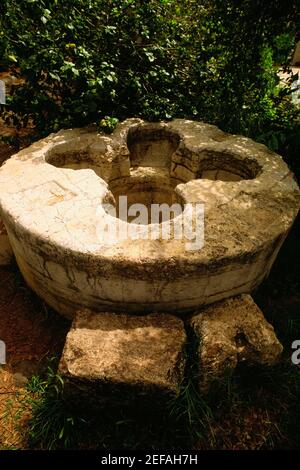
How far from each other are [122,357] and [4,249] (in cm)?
212

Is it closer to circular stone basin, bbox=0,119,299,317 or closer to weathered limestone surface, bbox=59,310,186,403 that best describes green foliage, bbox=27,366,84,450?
weathered limestone surface, bbox=59,310,186,403

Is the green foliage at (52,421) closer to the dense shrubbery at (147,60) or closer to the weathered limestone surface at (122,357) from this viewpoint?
the weathered limestone surface at (122,357)

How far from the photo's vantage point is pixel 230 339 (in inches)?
99.7

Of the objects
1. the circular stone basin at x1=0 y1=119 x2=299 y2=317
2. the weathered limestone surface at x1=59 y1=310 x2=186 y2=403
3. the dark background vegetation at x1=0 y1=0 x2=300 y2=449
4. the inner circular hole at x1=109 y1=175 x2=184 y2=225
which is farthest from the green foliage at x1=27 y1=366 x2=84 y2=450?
the inner circular hole at x1=109 y1=175 x2=184 y2=225

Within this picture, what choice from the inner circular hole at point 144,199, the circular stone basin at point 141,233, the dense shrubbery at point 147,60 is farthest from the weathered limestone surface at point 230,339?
the dense shrubbery at point 147,60

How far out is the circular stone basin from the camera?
249cm

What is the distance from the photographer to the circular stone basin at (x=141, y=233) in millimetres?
2490

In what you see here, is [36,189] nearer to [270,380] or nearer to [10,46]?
[10,46]

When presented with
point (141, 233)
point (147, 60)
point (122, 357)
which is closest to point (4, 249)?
point (141, 233)

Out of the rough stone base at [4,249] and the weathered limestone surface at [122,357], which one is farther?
the rough stone base at [4,249]

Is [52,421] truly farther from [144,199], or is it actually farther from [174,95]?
[174,95]

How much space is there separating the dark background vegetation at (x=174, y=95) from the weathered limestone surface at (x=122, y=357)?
0.89 ft

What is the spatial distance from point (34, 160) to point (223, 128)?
2609mm

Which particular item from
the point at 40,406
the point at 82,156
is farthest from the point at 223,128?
the point at 40,406
